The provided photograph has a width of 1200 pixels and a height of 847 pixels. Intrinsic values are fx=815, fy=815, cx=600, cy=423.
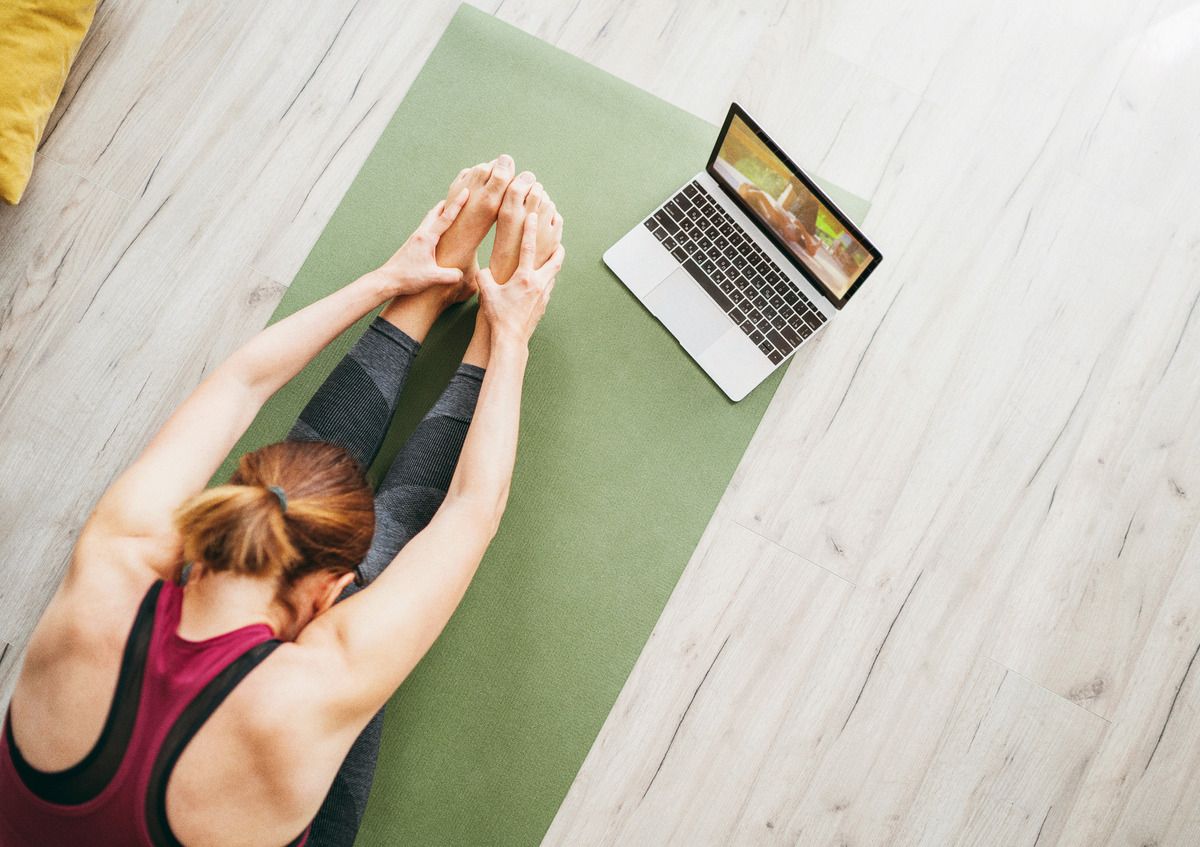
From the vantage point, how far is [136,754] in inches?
31.4

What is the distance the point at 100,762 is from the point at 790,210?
3.71 ft

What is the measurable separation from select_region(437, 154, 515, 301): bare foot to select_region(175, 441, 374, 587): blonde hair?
1.70 ft

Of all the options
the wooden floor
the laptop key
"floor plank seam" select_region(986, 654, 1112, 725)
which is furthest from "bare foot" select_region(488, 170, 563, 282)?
"floor plank seam" select_region(986, 654, 1112, 725)

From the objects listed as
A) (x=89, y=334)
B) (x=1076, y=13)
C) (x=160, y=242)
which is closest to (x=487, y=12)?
(x=160, y=242)

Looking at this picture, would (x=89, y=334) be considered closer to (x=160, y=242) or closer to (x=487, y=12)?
(x=160, y=242)

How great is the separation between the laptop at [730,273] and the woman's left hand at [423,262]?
273 mm

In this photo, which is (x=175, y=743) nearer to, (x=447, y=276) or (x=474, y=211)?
(x=447, y=276)

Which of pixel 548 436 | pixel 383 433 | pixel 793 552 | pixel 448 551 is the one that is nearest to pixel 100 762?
pixel 448 551

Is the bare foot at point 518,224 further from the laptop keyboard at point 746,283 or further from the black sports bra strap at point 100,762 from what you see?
the black sports bra strap at point 100,762

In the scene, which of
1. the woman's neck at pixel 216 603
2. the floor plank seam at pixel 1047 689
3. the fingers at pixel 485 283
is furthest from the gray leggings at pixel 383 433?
the floor plank seam at pixel 1047 689

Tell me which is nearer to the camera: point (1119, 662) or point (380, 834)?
point (380, 834)

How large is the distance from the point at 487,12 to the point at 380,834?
142 cm

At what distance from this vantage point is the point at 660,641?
1.34 meters

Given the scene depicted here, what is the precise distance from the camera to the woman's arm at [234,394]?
3.10ft
